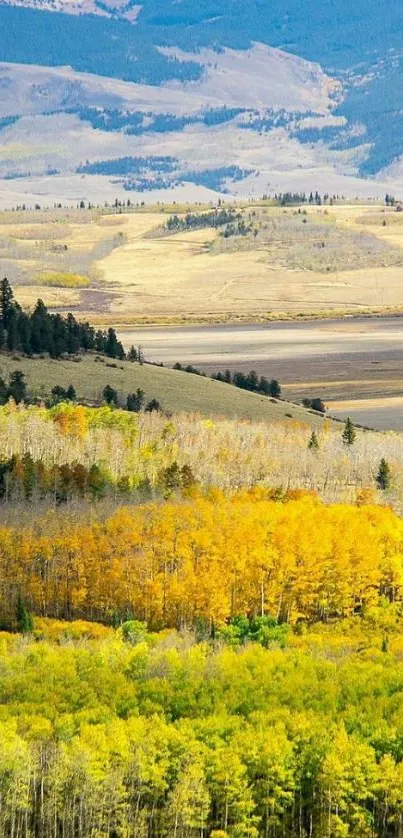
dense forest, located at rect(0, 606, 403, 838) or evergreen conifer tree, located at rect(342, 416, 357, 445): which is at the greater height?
evergreen conifer tree, located at rect(342, 416, 357, 445)

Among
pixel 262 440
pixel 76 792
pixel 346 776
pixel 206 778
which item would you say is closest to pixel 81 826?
pixel 76 792

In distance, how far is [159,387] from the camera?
175500 millimetres

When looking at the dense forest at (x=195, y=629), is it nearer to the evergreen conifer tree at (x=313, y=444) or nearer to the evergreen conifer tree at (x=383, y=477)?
the evergreen conifer tree at (x=313, y=444)

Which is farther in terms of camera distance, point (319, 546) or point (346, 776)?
point (319, 546)

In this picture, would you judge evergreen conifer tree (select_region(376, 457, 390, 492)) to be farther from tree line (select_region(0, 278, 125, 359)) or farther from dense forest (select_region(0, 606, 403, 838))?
tree line (select_region(0, 278, 125, 359))

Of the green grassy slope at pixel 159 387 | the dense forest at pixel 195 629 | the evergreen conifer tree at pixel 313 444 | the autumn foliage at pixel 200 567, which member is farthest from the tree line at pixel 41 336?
the autumn foliage at pixel 200 567

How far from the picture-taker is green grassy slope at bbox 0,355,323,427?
166 metres

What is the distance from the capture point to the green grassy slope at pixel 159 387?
16612 centimetres

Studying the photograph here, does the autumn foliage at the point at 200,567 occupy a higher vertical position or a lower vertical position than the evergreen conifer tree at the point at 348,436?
lower

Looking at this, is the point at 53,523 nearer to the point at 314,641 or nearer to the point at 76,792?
the point at 314,641

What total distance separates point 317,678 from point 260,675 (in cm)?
275

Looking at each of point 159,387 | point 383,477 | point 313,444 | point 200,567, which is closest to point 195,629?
point 200,567

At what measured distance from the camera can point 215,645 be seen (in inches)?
3472

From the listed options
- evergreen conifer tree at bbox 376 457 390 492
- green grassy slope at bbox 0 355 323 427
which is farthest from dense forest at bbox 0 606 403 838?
A: green grassy slope at bbox 0 355 323 427
